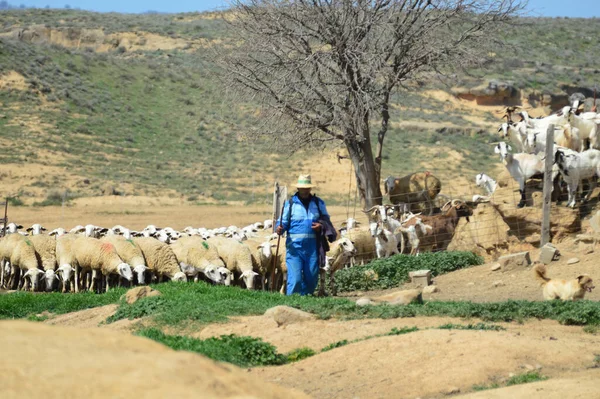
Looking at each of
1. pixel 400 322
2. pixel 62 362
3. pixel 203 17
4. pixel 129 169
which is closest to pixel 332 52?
pixel 400 322

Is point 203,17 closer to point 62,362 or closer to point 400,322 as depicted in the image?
point 400,322

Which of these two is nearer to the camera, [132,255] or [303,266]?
[303,266]

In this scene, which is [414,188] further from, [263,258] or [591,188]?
[263,258]

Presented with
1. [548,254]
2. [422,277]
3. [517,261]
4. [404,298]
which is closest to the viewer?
[404,298]

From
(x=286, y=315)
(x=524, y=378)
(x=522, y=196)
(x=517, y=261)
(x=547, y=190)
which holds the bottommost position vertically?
(x=524, y=378)

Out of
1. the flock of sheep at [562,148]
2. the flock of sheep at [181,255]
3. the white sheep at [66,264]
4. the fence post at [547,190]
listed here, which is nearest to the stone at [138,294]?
the flock of sheep at [181,255]

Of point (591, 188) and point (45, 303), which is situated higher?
point (591, 188)

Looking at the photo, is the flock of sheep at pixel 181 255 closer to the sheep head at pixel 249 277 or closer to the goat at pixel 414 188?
the sheep head at pixel 249 277

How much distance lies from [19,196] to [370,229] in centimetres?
1858

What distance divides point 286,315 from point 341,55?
1085cm

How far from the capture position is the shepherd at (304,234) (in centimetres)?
1252

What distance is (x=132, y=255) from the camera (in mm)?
16734

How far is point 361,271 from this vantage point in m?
16.3

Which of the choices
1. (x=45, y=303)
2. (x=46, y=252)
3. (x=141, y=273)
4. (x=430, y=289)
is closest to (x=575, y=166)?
(x=430, y=289)
